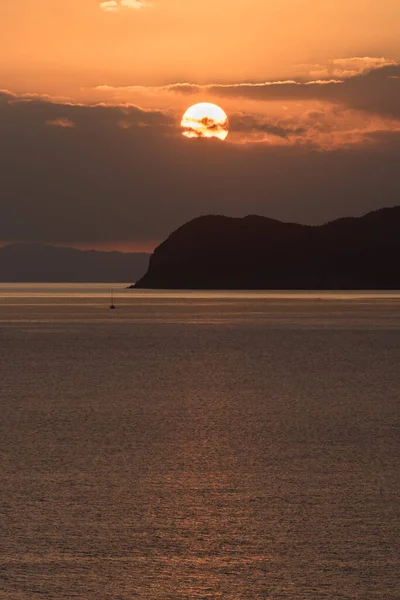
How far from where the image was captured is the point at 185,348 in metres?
39.5

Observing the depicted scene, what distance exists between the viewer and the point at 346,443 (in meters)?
14.2

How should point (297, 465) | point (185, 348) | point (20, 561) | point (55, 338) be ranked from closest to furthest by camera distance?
1. point (20, 561)
2. point (297, 465)
3. point (185, 348)
4. point (55, 338)

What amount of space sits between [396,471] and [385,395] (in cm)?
951

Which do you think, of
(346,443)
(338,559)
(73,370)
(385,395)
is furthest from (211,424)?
(73,370)

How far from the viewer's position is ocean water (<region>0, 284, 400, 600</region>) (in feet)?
24.4

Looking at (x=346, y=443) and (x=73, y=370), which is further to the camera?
(x=73, y=370)

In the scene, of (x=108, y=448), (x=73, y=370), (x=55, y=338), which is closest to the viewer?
(x=108, y=448)

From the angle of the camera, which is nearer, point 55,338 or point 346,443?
point 346,443

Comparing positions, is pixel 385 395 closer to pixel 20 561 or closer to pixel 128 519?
pixel 128 519

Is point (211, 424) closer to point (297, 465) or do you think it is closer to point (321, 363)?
point (297, 465)

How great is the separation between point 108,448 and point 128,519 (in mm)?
4462

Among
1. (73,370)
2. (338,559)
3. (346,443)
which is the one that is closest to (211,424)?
(346,443)

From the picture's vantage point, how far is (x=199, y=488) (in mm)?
10859

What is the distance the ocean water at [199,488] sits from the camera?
743 cm
